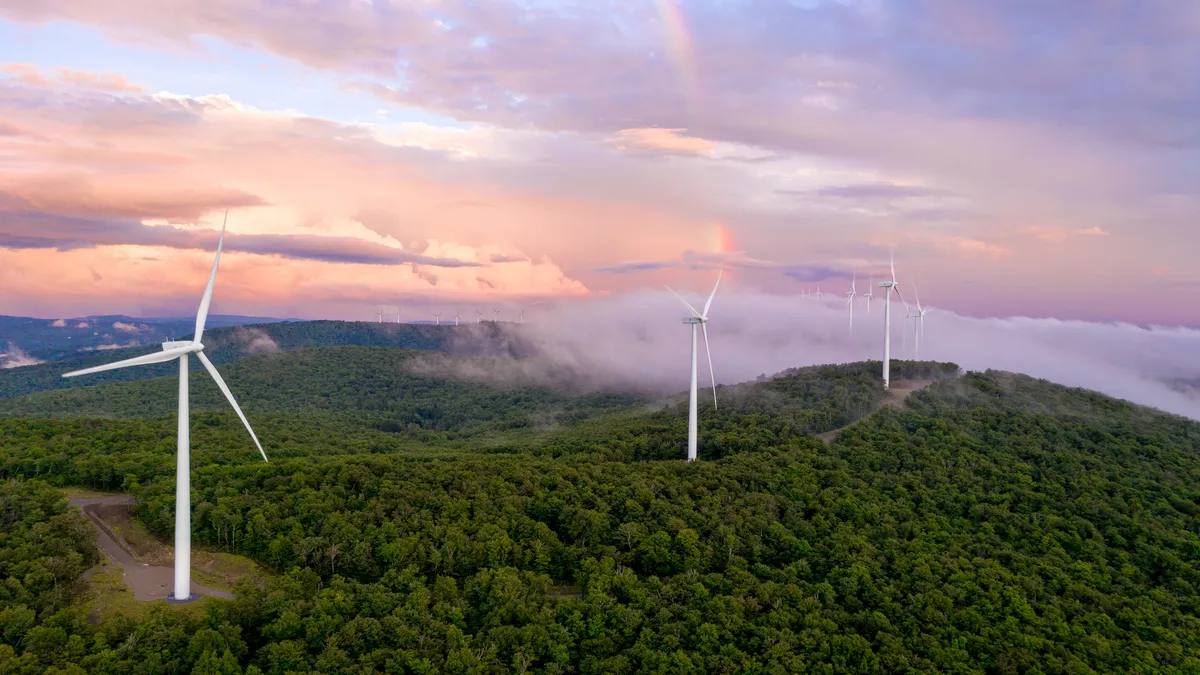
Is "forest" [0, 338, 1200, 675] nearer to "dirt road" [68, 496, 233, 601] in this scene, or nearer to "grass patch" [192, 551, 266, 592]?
"grass patch" [192, 551, 266, 592]

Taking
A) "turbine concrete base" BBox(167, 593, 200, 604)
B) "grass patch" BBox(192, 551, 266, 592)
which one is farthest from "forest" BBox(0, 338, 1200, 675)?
"turbine concrete base" BBox(167, 593, 200, 604)

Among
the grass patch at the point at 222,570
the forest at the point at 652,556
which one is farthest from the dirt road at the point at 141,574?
the forest at the point at 652,556

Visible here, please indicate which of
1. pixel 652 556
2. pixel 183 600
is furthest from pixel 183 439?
pixel 652 556

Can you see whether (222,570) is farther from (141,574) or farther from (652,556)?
(652,556)

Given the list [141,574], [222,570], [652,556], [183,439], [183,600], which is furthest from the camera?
[652,556]

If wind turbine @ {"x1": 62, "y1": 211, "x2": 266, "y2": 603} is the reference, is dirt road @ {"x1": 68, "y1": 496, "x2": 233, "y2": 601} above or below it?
below

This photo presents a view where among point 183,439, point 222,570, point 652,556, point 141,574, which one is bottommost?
point 222,570

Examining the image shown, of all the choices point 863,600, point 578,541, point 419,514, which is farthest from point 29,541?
point 863,600
